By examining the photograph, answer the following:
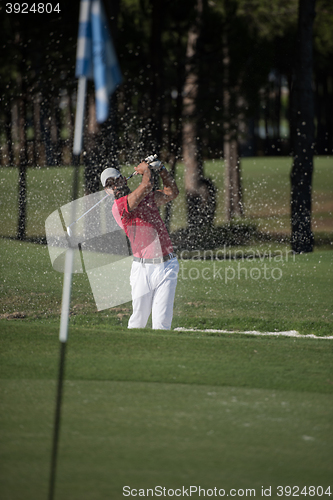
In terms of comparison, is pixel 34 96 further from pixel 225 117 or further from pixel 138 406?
pixel 138 406

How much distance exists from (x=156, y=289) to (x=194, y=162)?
43.6ft

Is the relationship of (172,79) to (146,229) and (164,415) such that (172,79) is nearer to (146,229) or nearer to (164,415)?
(146,229)

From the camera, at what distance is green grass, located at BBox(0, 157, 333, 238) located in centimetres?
1820

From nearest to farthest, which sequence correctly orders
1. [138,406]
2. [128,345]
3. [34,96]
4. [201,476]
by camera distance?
[201,476]
[138,406]
[128,345]
[34,96]

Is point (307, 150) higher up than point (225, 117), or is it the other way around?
point (225, 117)

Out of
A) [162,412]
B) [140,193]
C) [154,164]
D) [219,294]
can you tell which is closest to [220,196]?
[219,294]

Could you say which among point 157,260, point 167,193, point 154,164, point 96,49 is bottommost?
point 157,260

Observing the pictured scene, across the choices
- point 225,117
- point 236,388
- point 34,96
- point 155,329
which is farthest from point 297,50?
point 236,388

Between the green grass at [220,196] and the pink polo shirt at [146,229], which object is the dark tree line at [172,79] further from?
the pink polo shirt at [146,229]

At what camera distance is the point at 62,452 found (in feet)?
8.98

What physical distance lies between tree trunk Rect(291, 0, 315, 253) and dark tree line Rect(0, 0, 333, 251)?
0.04m

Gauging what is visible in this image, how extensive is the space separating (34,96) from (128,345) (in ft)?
39.1

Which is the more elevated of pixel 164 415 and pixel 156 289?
pixel 156 289

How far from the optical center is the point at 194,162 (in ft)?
59.9
